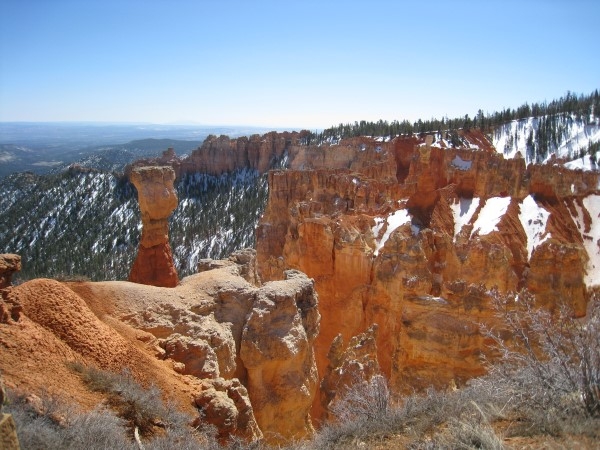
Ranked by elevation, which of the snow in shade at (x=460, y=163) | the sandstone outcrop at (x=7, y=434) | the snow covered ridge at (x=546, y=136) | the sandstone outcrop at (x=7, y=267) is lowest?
the sandstone outcrop at (x=7, y=434)

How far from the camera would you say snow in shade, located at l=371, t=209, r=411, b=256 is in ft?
74.1

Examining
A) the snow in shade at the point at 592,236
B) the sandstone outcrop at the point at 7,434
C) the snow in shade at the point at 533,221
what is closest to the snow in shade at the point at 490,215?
the snow in shade at the point at 533,221

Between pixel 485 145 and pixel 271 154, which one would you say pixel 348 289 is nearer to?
pixel 485 145

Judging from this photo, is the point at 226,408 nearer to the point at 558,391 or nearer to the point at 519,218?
the point at 558,391

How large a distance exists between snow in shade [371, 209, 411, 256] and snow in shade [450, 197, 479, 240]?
2.76 metres

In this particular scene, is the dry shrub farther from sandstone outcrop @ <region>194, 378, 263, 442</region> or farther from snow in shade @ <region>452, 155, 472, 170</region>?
snow in shade @ <region>452, 155, 472, 170</region>

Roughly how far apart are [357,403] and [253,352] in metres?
2.33

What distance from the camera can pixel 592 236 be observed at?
24.5 m

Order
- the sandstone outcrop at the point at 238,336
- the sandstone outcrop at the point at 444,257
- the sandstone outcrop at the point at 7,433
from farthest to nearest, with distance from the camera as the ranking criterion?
the sandstone outcrop at the point at 444,257 < the sandstone outcrop at the point at 238,336 < the sandstone outcrop at the point at 7,433

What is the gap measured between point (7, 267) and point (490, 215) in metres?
22.7

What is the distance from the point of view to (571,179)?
90.5 ft

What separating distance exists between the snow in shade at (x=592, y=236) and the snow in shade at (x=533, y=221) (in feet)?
7.27

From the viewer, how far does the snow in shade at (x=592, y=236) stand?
68.8 ft

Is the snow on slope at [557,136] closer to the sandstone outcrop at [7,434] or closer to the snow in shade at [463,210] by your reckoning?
the snow in shade at [463,210]
